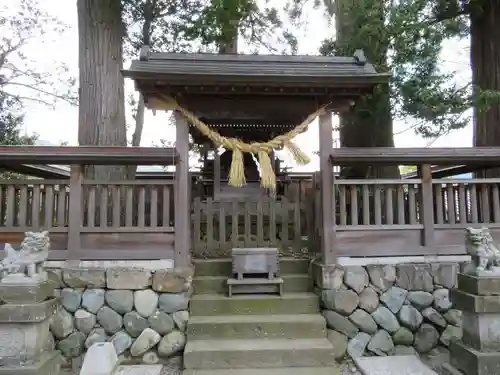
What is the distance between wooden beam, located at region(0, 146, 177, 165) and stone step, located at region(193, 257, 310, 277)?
1514 mm

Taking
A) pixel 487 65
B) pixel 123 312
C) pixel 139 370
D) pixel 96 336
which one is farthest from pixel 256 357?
pixel 487 65

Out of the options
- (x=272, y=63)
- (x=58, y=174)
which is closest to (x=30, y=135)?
(x=58, y=174)

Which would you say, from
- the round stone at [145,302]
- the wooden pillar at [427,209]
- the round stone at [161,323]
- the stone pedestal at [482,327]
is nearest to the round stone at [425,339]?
the stone pedestal at [482,327]

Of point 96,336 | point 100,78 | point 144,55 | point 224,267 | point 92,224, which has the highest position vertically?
point 100,78

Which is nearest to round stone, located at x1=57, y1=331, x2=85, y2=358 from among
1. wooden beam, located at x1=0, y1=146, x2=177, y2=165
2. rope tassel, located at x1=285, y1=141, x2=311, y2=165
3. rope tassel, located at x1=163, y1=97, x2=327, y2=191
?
wooden beam, located at x1=0, y1=146, x2=177, y2=165

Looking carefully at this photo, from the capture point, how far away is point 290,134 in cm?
451

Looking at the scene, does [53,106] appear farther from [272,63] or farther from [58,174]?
[272,63]

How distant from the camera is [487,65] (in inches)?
258

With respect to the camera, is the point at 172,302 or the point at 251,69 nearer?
the point at 172,302

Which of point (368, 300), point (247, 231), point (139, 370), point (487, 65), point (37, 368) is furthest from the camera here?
point (487, 65)

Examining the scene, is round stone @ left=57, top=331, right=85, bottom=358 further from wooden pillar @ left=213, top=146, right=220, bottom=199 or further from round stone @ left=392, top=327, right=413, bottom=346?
wooden pillar @ left=213, top=146, right=220, bottom=199

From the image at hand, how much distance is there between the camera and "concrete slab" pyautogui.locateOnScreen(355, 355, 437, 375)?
12.1 ft

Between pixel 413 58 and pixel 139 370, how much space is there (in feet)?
20.0

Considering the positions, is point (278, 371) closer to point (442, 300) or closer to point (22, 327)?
point (442, 300)
